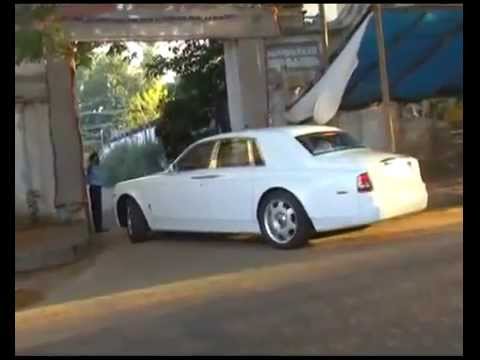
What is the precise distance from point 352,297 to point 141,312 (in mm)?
1826

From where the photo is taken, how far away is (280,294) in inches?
307

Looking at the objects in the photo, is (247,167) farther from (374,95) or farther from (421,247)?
(374,95)

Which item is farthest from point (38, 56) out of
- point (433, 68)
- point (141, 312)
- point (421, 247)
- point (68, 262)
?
point (433, 68)

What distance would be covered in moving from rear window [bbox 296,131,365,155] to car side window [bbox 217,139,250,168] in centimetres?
77

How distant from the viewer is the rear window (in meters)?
10.9

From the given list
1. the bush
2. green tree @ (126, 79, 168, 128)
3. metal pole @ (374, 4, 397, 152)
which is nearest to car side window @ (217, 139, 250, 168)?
metal pole @ (374, 4, 397, 152)

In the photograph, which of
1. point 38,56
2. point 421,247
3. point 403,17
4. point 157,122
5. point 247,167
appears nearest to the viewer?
point 38,56

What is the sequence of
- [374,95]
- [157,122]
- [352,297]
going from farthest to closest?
[157,122], [374,95], [352,297]

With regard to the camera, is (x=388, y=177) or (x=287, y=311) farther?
(x=388, y=177)

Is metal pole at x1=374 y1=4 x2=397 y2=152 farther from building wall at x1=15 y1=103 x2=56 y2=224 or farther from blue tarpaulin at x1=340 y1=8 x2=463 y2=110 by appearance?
building wall at x1=15 y1=103 x2=56 y2=224

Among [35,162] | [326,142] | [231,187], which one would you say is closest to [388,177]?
[326,142]

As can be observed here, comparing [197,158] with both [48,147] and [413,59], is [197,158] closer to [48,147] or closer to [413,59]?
[48,147]

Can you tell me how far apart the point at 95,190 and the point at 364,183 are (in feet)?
20.7

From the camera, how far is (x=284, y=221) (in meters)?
10.6
